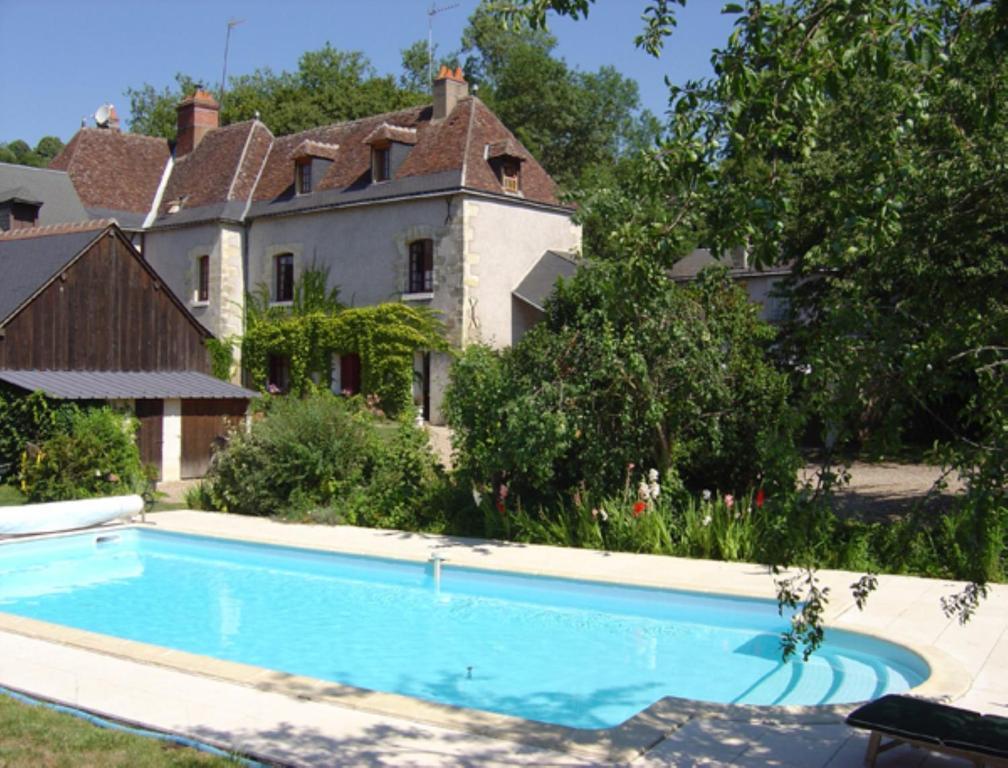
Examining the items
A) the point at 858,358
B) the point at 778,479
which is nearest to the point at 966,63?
the point at 858,358

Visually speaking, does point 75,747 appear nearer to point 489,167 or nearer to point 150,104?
point 489,167

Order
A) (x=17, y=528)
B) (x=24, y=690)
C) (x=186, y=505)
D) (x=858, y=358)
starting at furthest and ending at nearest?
1. (x=186, y=505)
2. (x=17, y=528)
3. (x=24, y=690)
4. (x=858, y=358)

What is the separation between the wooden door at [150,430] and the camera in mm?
20672

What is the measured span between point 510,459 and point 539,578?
2354 mm

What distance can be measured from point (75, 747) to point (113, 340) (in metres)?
18.4

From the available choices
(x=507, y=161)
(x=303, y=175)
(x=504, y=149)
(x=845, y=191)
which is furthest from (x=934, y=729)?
(x=303, y=175)

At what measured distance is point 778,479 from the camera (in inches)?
180

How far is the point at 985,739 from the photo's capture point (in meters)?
4.63

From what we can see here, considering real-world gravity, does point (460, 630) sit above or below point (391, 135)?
below

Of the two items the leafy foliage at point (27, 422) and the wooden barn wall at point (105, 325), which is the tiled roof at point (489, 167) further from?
the leafy foliage at point (27, 422)

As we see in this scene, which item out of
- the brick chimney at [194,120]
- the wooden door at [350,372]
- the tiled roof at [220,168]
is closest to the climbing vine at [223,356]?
the wooden door at [350,372]

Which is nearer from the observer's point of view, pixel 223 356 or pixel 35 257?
pixel 35 257

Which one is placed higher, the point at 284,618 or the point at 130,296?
the point at 130,296

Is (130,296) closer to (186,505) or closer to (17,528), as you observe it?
(186,505)
